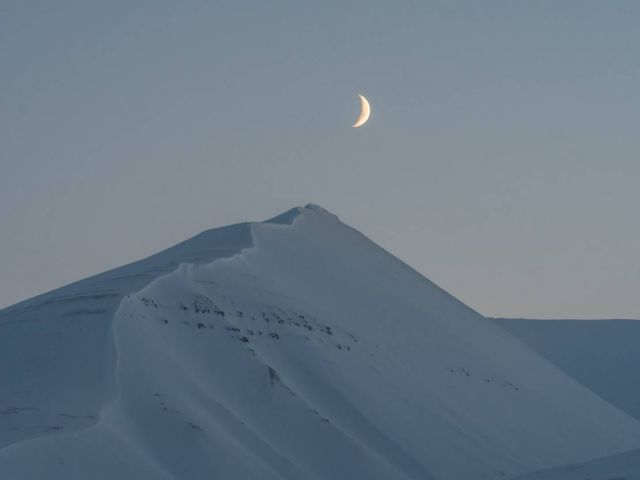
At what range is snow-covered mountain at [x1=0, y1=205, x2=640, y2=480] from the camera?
2633cm

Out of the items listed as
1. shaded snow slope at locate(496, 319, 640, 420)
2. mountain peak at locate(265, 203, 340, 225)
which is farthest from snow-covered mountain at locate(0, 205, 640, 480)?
shaded snow slope at locate(496, 319, 640, 420)

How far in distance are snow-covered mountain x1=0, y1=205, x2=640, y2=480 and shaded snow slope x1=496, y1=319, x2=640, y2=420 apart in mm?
19642

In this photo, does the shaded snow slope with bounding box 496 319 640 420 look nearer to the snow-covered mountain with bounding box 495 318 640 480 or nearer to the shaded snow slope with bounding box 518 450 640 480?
the snow-covered mountain with bounding box 495 318 640 480

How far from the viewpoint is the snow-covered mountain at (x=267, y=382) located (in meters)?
26.3

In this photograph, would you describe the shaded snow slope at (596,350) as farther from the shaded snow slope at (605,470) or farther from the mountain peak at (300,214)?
the shaded snow slope at (605,470)

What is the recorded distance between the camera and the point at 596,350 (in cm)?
7012

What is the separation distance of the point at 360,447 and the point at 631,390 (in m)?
37.1

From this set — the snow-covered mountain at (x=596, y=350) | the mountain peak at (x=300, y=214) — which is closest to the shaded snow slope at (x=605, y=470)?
the mountain peak at (x=300, y=214)

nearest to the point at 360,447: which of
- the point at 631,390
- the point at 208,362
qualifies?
the point at 208,362

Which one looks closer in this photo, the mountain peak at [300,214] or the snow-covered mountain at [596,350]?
the mountain peak at [300,214]

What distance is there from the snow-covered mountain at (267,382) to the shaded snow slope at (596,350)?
64.4 ft

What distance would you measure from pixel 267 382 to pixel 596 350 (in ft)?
137

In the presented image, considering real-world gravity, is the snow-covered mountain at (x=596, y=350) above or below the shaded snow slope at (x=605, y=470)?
above

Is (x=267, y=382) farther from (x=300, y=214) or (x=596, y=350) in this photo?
(x=596, y=350)
